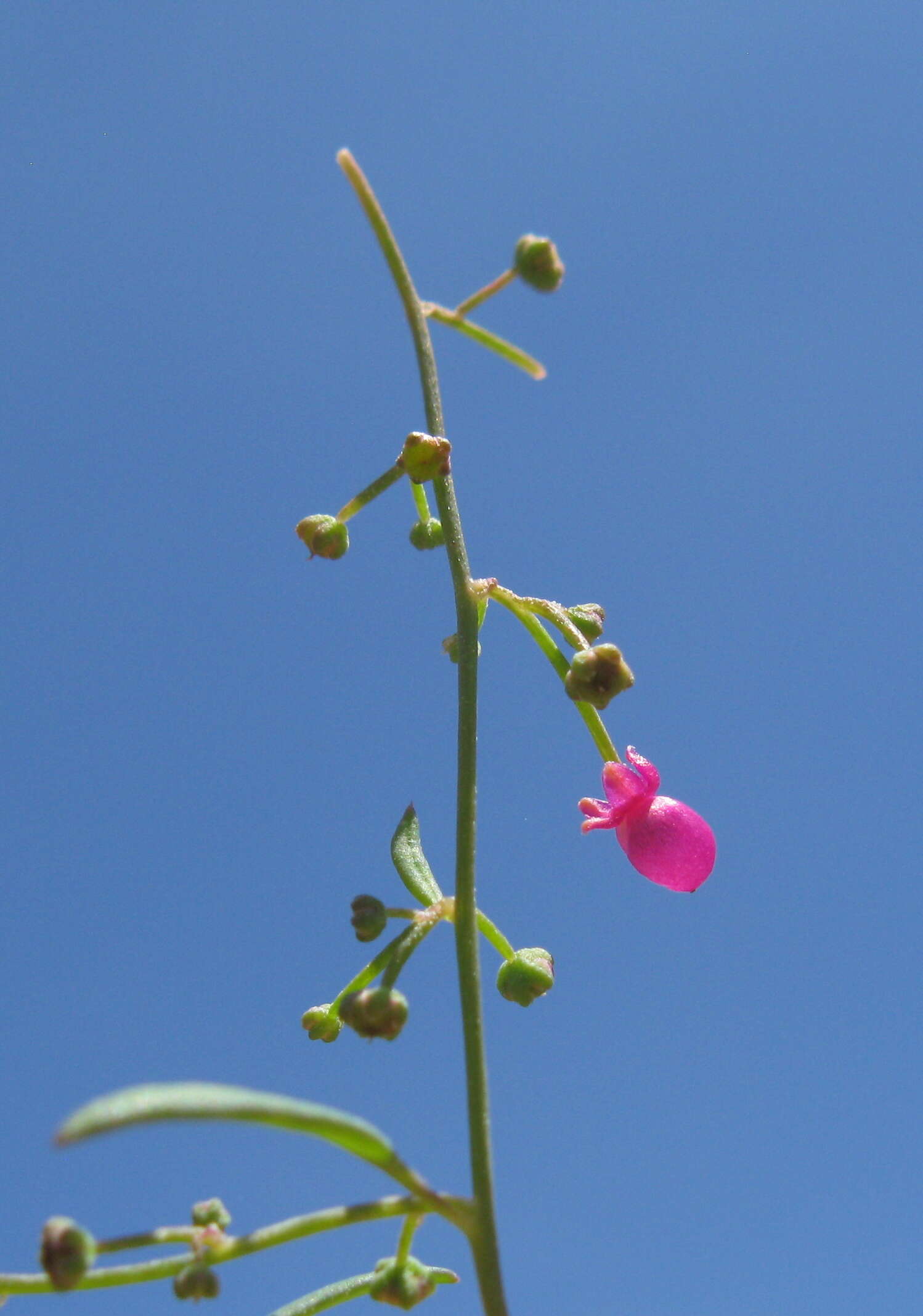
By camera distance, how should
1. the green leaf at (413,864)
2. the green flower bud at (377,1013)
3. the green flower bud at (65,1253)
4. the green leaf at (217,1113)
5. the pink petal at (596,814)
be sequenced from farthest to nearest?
1. the pink petal at (596,814)
2. the green leaf at (413,864)
3. the green flower bud at (377,1013)
4. the green flower bud at (65,1253)
5. the green leaf at (217,1113)

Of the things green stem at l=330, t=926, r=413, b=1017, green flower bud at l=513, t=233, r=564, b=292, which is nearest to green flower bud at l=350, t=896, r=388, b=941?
green stem at l=330, t=926, r=413, b=1017

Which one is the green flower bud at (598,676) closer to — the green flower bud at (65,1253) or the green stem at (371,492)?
the green stem at (371,492)

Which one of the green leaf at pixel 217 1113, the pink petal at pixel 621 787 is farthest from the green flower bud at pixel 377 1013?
the pink petal at pixel 621 787

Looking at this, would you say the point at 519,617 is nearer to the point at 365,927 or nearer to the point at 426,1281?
the point at 365,927

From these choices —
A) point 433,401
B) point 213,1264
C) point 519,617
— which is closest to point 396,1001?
point 213,1264

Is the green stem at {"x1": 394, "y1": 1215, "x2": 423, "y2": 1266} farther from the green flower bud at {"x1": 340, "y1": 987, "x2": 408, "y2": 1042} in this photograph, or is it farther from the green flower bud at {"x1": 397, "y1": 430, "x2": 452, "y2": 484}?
the green flower bud at {"x1": 397, "y1": 430, "x2": 452, "y2": 484}

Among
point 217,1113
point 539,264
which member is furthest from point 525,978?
point 539,264

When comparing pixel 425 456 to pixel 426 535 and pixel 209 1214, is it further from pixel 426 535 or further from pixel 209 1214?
pixel 209 1214
